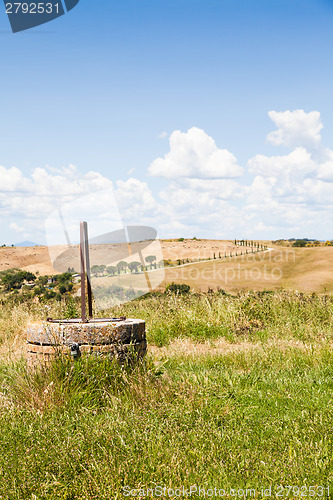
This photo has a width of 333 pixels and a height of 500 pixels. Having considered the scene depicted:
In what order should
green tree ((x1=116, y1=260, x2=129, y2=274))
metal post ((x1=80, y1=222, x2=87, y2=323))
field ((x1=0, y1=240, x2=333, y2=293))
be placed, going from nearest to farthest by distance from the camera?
metal post ((x1=80, y1=222, x2=87, y2=323)) < green tree ((x1=116, y1=260, x2=129, y2=274)) < field ((x1=0, y1=240, x2=333, y2=293))

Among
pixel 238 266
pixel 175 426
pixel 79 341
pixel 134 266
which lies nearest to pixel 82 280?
pixel 79 341

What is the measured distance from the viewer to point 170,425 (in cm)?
335

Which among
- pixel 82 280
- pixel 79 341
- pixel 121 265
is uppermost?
pixel 121 265

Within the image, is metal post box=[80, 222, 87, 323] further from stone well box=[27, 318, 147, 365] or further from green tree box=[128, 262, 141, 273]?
green tree box=[128, 262, 141, 273]

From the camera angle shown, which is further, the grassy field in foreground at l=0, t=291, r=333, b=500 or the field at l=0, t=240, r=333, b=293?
the field at l=0, t=240, r=333, b=293

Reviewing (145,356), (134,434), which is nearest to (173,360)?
(145,356)

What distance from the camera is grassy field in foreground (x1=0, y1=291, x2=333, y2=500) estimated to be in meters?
2.74

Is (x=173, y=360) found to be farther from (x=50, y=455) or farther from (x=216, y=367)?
(x=50, y=455)

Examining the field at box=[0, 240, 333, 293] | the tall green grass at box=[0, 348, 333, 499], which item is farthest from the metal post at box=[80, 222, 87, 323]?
the field at box=[0, 240, 333, 293]

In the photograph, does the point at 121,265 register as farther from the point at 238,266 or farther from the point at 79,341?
the point at 238,266

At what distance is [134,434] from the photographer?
3.18m

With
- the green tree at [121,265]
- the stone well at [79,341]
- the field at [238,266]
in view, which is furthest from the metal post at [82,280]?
the field at [238,266]

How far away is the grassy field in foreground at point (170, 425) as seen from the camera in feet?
9.00

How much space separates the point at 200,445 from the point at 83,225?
116 inches
